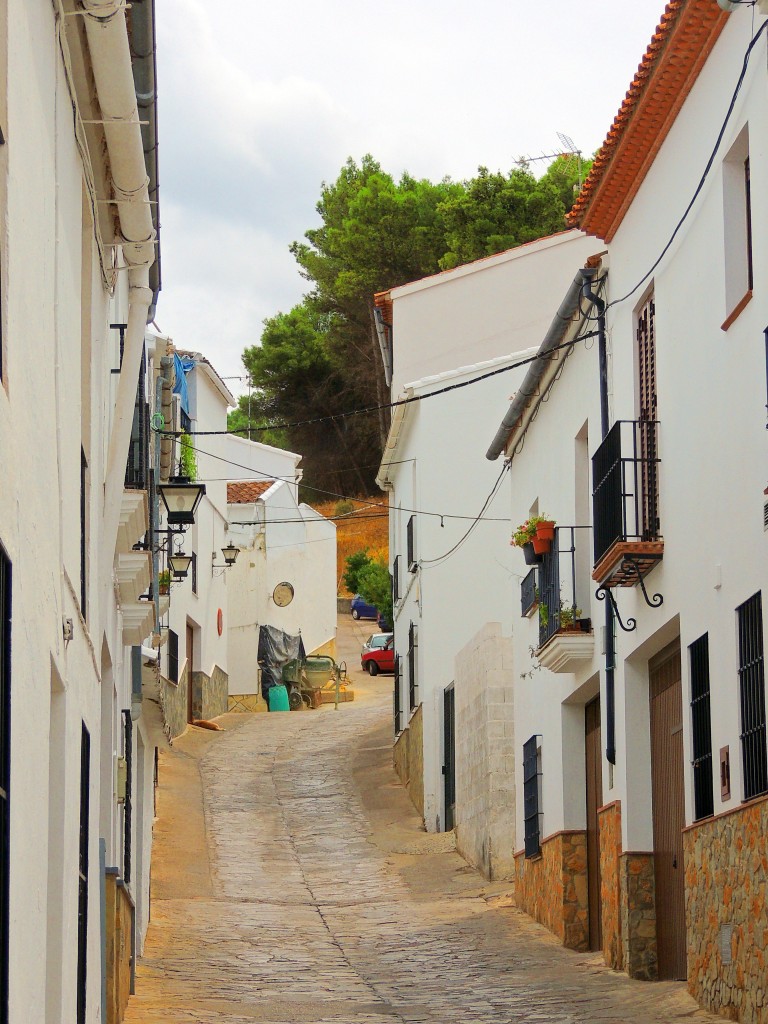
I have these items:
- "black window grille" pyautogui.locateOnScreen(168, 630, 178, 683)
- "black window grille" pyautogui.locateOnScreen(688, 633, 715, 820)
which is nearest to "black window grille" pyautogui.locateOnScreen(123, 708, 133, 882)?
"black window grille" pyautogui.locateOnScreen(688, 633, 715, 820)

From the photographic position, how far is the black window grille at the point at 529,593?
55.6ft

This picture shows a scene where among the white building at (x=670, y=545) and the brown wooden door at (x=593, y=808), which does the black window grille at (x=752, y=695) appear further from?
the brown wooden door at (x=593, y=808)

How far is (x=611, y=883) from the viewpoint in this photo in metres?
13.5

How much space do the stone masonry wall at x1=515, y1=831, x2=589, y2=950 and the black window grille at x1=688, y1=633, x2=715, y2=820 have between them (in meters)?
4.75

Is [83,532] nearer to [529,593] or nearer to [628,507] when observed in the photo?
[628,507]

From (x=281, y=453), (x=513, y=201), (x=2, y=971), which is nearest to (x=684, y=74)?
(x=2, y=971)

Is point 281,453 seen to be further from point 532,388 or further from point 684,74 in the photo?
Result: point 684,74

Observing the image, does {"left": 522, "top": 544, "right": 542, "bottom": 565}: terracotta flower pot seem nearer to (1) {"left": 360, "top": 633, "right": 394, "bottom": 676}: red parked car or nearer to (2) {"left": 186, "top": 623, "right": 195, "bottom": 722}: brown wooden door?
(2) {"left": 186, "top": 623, "right": 195, "bottom": 722}: brown wooden door

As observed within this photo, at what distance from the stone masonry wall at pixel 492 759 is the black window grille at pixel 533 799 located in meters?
2.11

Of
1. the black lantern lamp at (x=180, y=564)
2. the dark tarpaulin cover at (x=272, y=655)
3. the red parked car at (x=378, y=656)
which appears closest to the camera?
the black lantern lamp at (x=180, y=564)

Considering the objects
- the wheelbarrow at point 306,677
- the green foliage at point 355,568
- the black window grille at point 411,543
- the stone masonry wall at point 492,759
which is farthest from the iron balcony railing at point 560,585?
the green foliage at point 355,568

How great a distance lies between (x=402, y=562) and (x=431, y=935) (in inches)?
553

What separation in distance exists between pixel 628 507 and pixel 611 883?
3544mm

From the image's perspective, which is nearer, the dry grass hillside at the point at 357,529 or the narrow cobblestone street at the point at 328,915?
the narrow cobblestone street at the point at 328,915
